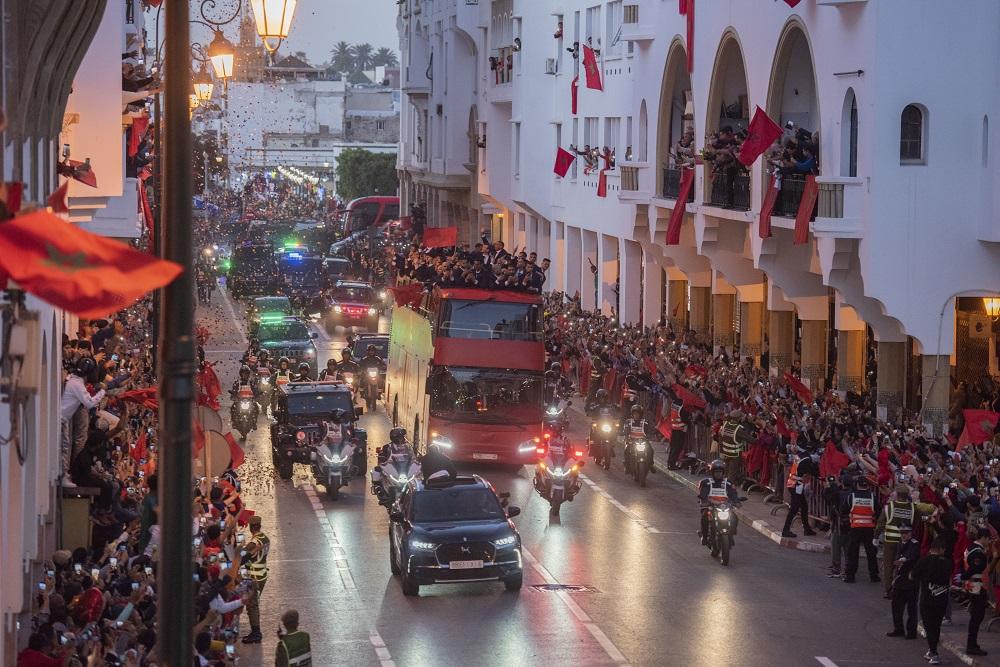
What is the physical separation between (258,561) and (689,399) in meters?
15.2

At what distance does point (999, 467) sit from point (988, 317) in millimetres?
12509

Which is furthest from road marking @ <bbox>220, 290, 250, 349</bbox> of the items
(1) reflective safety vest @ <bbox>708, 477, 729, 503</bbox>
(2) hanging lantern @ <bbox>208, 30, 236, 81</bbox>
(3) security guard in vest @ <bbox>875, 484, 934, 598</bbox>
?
(3) security guard in vest @ <bbox>875, 484, 934, 598</bbox>

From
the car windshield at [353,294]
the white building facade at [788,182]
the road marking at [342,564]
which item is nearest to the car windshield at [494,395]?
the road marking at [342,564]

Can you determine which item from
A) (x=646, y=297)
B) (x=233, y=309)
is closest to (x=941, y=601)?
(x=646, y=297)

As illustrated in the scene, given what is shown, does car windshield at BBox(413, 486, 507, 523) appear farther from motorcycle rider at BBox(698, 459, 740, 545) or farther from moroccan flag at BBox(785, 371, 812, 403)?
moroccan flag at BBox(785, 371, 812, 403)

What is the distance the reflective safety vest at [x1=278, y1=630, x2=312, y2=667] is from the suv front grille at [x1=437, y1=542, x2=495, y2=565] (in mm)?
6413

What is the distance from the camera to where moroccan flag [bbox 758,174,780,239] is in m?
36.9

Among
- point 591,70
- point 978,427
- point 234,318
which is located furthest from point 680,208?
point 234,318

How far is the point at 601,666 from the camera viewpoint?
19500 mm

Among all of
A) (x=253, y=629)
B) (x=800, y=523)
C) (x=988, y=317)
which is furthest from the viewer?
(x=988, y=317)

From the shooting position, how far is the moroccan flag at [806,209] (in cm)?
3394

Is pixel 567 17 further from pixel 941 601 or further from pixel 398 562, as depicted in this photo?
pixel 941 601

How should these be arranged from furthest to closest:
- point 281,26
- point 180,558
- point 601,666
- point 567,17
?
1. point 567,17
2. point 601,666
3. point 281,26
4. point 180,558

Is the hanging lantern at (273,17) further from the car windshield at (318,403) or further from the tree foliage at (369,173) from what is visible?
the tree foliage at (369,173)
